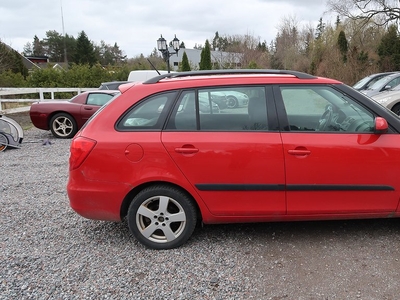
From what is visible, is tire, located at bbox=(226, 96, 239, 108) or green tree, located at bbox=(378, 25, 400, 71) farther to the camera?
green tree, located at bbox=(378, 25, 400, 71)

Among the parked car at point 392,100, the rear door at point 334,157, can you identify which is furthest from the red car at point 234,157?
the parked car at point 392,100

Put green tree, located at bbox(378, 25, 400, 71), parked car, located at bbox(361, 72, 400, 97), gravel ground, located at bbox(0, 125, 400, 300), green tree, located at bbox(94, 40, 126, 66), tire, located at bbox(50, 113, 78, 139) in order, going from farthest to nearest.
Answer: green tree, located at bbox(94, 40, 126, 66) < green tree, located at bbox(378, 25, 400, 71) < parked car, located at bbox(361, 72, 400, 97) < tire, located at bbox(50, 113, 78, 139) < gravel ground, located at bbox(0, 125, 400, 300)

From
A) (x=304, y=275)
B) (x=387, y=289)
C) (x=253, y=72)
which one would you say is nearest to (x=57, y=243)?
(x=304, y=275)

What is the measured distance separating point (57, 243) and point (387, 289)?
2.91 m

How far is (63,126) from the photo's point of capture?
906 cm

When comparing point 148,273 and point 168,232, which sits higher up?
point 168,232

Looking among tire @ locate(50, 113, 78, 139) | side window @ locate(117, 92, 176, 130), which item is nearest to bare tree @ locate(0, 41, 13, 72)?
tire @ locate(50, 113, 78, 139)

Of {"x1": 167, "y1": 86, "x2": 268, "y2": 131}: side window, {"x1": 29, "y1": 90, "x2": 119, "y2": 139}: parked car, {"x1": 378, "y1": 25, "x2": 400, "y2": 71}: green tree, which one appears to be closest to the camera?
{"x1": 167, "y1": 86, "x2": 268, "y2": 131}: side window

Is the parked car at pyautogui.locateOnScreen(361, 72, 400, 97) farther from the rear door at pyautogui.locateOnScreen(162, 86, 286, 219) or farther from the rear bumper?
the rear bumper

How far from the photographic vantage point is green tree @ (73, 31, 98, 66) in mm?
49531

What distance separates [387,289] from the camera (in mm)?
2420

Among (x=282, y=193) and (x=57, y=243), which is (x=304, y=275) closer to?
(x=282, y=193)

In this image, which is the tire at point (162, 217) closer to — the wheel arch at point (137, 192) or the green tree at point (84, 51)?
the wheel arch at point (137, 192)

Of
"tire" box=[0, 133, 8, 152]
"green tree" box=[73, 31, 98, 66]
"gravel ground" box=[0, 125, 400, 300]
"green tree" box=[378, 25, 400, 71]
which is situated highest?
"green tree" box=[73, 31, 98, 66]
